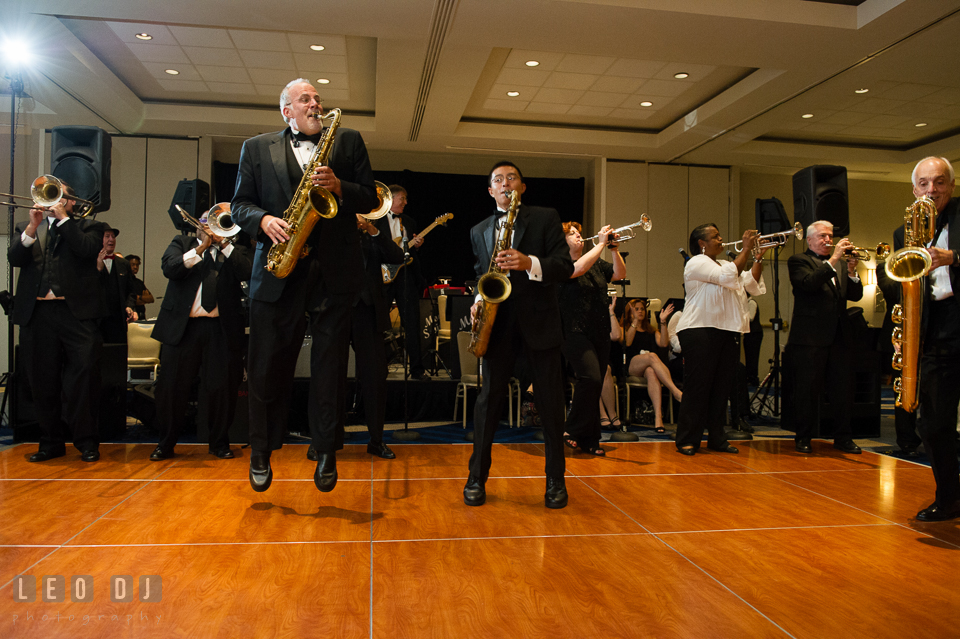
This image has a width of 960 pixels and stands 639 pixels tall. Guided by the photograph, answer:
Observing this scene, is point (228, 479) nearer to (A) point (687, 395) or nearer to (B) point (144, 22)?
(A) point (687, 395)

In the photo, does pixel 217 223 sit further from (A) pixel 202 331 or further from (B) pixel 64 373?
(B) pixel 64 373

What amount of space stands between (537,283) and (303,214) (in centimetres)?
A: 110

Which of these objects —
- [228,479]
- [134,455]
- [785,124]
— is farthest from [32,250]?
[785,124]

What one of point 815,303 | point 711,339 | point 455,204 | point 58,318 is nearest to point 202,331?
point 58,318

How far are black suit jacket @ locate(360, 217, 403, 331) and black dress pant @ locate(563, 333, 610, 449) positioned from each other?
1.25 meters

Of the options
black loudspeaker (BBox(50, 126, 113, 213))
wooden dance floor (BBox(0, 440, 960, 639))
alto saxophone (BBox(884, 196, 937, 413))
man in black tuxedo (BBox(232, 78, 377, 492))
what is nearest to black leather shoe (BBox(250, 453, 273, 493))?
man in black tuxedo (BBox(232, 78, 377, 492))

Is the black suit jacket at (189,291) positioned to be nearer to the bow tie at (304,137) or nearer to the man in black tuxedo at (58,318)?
the man in black tuxedo at (58,318)

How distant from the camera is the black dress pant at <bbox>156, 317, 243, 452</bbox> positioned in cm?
410

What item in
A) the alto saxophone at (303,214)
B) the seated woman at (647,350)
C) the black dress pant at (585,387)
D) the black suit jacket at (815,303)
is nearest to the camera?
the alto saxophone at (303,214)

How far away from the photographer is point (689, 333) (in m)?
4.62

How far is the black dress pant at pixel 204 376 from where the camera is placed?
4.10 meters

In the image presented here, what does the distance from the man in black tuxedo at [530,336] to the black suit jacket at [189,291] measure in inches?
78.1

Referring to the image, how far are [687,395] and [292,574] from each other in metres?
3.28

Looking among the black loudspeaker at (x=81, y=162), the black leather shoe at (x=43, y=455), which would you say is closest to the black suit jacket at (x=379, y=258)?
the black loudspeaker at (x=81, y=162)
